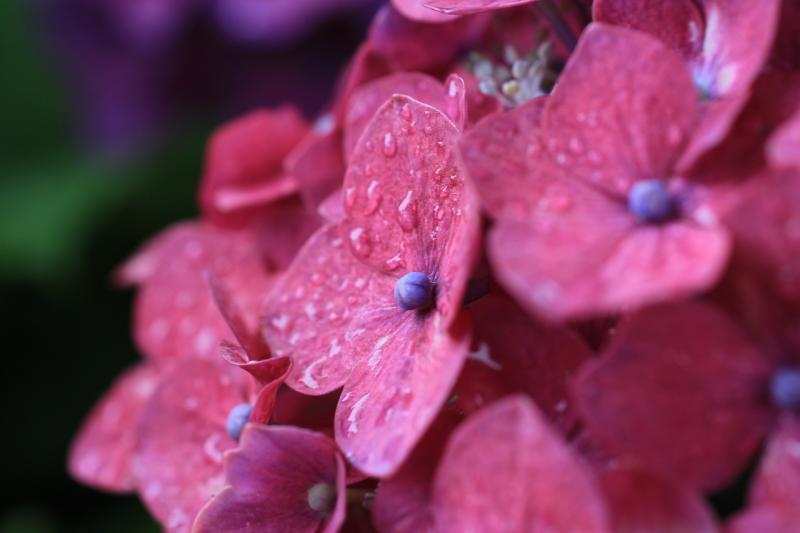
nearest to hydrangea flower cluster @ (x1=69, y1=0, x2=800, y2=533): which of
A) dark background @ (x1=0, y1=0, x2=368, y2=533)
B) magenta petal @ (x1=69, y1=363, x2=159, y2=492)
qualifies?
magenta petal @ (x1=69, y1=363, x2=159, y2=492)

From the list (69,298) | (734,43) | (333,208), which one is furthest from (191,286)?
(69,298)

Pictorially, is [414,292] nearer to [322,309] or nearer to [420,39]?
[322,309]

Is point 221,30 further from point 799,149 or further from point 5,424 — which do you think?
point 799,149

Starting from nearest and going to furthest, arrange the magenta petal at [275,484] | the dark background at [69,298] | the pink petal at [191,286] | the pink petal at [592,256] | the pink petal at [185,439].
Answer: the pink petal at [592,256]
the magenta petal at [275,484]
the pink petal at [185,439]
the pink petal at [191,286]
the dark background at [69,298]

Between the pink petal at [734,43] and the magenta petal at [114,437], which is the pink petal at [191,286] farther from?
the pink petal at [734,43]

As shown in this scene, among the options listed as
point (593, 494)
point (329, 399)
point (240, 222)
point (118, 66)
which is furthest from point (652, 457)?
point (118, 66)

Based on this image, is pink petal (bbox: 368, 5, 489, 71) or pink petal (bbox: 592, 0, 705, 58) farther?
pink petal (bbox: 368, 5, 489, 71)

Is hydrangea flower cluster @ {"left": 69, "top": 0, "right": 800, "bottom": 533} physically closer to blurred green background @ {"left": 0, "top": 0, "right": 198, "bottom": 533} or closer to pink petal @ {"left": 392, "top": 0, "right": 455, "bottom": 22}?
pink petal @ {"left": 392, "top": 0, "right": 455, "bottom": 22}

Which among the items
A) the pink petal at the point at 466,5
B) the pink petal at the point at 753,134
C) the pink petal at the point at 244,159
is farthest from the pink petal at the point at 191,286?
the pink petal at the point at 753,134
